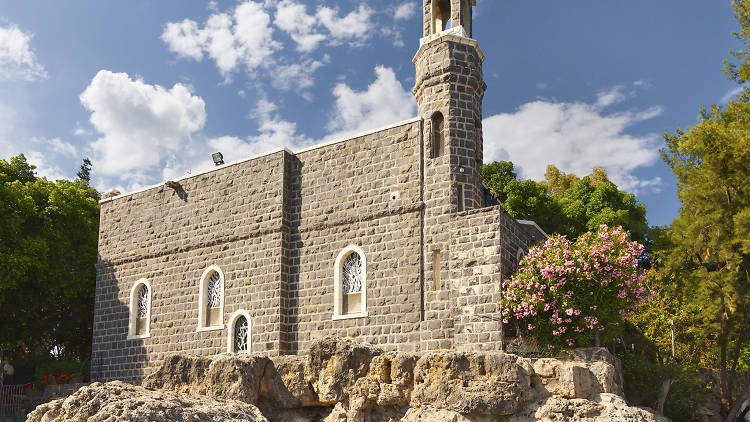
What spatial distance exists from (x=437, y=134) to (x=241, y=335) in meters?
6.97

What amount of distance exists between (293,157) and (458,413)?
27.1 ft

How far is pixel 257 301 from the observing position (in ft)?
53.3

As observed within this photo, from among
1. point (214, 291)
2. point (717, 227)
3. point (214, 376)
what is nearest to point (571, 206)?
point (717, 227)

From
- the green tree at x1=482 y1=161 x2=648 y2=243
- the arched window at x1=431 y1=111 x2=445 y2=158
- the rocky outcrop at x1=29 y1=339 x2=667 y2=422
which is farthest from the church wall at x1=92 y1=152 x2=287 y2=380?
the green tree at x1=482 y1=161 x2=648 y2=243

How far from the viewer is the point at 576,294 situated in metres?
12.9

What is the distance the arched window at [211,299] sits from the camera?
1714 centimetres

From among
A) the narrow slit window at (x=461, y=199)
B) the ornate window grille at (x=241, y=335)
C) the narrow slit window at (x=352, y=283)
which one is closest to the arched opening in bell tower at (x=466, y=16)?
the narrow slit window at (x=461, y=199)

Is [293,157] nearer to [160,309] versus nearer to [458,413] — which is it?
[160,309]

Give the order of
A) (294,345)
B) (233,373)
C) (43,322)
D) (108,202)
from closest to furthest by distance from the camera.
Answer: (233,373), (294,345), (108,202), (43,322)

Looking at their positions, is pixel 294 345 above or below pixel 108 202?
below

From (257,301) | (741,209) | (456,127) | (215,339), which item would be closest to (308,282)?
(257,301)

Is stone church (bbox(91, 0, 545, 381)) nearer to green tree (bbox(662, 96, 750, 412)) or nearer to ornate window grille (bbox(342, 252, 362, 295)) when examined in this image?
ornate window grille (bbox(342, 252, 362, 295))

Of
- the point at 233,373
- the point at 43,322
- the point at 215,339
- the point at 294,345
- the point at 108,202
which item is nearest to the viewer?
the point at 233,373

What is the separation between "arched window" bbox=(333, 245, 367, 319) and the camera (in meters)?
15.0
